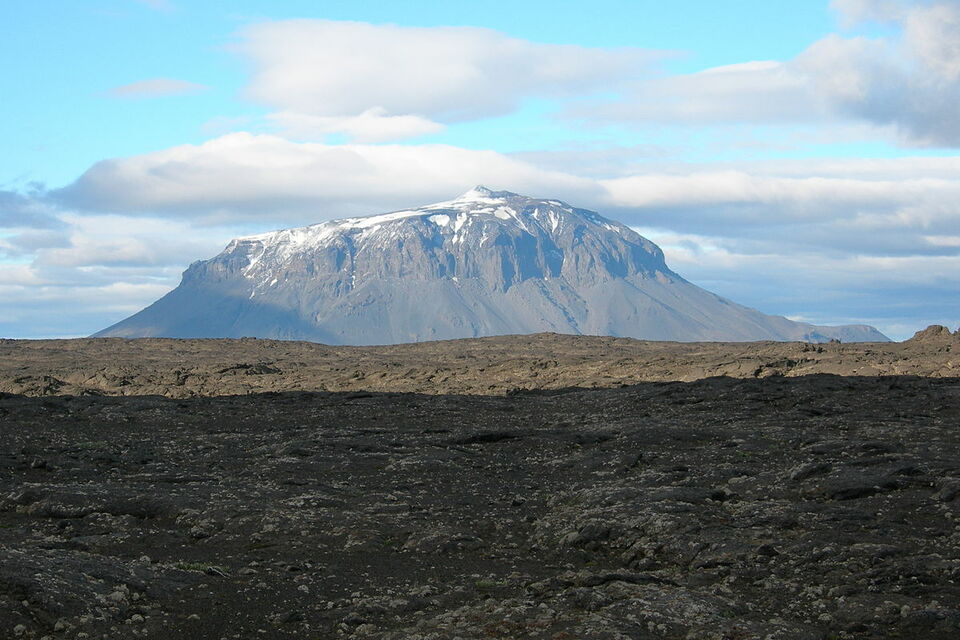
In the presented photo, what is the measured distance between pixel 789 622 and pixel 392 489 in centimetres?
1497

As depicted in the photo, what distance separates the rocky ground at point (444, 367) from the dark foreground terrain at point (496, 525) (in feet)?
51.2

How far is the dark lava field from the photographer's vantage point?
18.3m

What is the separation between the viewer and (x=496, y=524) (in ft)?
87.6

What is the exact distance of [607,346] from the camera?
93.3m

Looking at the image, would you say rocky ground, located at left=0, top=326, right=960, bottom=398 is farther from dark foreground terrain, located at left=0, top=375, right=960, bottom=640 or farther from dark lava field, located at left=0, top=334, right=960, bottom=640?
dark foreground terrain, located at left=0, top=375, right=960, bottom=640

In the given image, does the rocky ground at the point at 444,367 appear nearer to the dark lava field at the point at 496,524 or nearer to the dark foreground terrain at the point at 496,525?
the dark lava field at the point at 496,524

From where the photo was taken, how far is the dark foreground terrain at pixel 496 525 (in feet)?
60.0

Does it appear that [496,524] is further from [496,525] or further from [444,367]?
[444,367]

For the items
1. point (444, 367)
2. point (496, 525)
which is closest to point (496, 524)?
point (496, 525)

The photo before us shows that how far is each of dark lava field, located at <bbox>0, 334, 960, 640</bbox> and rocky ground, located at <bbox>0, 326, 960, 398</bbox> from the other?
1510 cm

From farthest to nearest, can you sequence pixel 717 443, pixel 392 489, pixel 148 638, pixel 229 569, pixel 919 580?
pixel 717 443 → pixel 392 489 → pixel 229 569 → pixel 919 580 → pixel 148 638

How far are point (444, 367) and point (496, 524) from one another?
47.4 m

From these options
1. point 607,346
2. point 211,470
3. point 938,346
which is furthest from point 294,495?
point 607,346

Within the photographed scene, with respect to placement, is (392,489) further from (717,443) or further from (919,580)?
(919,580)
